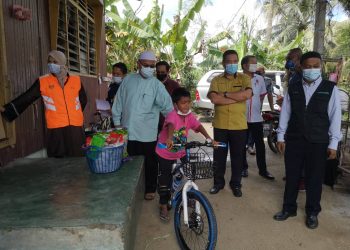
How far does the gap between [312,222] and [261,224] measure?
1.76ft

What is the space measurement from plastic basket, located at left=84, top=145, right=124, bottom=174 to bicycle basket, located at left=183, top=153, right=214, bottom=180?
791mm

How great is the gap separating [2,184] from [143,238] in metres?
1.45

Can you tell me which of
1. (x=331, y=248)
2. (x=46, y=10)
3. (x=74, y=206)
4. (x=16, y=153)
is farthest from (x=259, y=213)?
(x=46, y=10)

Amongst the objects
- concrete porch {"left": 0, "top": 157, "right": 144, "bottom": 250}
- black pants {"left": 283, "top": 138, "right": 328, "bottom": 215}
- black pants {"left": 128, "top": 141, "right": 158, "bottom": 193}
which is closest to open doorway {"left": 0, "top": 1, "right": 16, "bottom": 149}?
concrete porch {"left": 0, "top": 157, "right": 144, "bottom": 250}

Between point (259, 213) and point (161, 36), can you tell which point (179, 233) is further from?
point (161, 36)

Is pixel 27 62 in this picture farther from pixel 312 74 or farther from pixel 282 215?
pixel 282 215

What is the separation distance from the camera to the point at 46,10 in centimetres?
481

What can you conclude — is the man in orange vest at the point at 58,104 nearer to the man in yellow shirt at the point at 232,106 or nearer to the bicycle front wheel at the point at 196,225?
the bicycle front wheel at the point at 196,225

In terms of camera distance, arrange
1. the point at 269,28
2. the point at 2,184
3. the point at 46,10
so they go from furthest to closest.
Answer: the point at 269,28, the point at 46,10, the point at 2,184

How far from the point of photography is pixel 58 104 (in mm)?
3438

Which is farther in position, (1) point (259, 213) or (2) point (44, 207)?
(1) point (259, 213)

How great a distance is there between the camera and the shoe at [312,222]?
11.6ft

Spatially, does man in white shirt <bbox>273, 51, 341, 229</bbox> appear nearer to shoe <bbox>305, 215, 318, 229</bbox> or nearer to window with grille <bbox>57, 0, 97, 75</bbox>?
shoe <bbox>305, 215, 318, 229</bbox>

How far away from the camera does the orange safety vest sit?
3385mm
